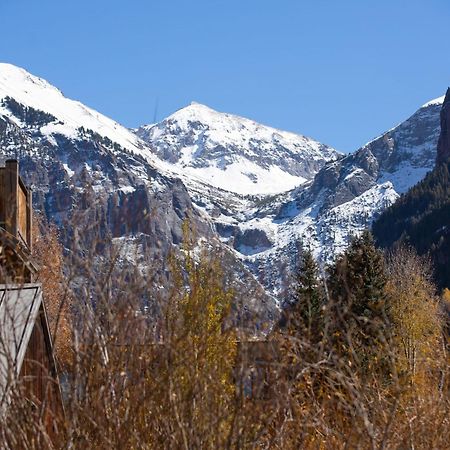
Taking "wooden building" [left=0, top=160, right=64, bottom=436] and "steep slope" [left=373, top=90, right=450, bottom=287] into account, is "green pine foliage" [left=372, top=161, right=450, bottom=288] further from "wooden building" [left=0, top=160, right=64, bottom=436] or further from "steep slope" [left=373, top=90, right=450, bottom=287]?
"wooden building" [left=0, top=160, right=64, bottom=436]

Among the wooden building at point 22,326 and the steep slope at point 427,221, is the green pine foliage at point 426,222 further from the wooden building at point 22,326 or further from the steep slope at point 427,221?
the wooden building at point 22,326

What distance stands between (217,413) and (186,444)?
0.35 m

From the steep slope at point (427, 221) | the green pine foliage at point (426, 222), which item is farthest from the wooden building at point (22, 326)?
the steep slope at point (427, 221)

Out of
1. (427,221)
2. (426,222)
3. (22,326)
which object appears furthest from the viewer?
(427,221)

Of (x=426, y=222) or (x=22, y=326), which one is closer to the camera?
(x=22, y=326)

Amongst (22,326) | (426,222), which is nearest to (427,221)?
(426,222)

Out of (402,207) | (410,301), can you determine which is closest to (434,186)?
(402,207)

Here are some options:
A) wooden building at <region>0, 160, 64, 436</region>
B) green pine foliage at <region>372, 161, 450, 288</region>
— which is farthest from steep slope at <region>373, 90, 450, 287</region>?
wooden building at <region>0, 160, 64, 436</region>

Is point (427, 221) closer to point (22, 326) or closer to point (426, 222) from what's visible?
point (426, 222)

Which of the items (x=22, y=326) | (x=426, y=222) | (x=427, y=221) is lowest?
(x=22, y=326)

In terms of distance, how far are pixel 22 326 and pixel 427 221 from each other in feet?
487

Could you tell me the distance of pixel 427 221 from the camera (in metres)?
154

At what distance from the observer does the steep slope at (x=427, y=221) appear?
13012 cm

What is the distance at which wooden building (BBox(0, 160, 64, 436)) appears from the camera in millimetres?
5484
